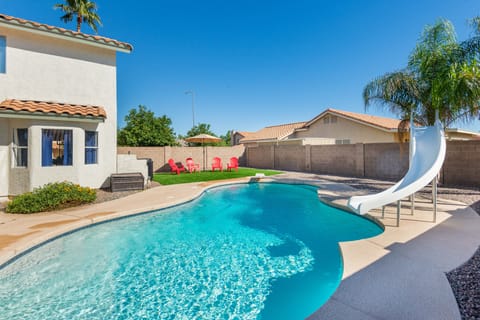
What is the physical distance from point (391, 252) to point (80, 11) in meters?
27.2

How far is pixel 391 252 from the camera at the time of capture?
174 inches

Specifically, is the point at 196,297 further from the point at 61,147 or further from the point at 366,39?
the point at 366,39

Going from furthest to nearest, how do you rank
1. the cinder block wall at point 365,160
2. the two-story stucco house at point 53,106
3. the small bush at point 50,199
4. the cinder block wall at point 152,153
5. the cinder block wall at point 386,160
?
the cinder block wall at point 152,153 → the cinder block wall at point 386,160 → the cinder block wall at point 365,160 → the two-story stucco house at point 53,106 → the small bush at point 50,199

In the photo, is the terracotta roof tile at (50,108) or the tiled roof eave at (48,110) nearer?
the tiled roof eave at (48,110)

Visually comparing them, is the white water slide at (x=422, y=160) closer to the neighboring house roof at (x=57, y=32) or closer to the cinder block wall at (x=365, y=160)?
the cinder block wall at (x=365, y=160)

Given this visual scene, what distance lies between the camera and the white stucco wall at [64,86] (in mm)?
9188

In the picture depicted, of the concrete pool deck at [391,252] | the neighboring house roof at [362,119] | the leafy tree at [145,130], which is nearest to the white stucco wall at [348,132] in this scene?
the neighboring house roof at [362,119]

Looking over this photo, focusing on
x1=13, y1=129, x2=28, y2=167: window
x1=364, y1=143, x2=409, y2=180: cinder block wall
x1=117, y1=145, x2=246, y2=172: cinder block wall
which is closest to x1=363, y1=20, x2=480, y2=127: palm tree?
x1=364, y1=143, x2=409, y2=180: cinder block wall

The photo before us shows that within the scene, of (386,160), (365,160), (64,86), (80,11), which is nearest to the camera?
(64,86)

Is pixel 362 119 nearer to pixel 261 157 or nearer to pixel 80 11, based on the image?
pixel 261 157

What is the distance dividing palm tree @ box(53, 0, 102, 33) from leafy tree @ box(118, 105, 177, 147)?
845 centimetres

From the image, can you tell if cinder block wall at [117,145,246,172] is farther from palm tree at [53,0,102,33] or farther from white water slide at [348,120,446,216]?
white water slide at [348,120,446,216]

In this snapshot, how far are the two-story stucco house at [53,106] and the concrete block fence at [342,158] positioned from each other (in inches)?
315

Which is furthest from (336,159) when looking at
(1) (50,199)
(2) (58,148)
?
(1) (50,199)
